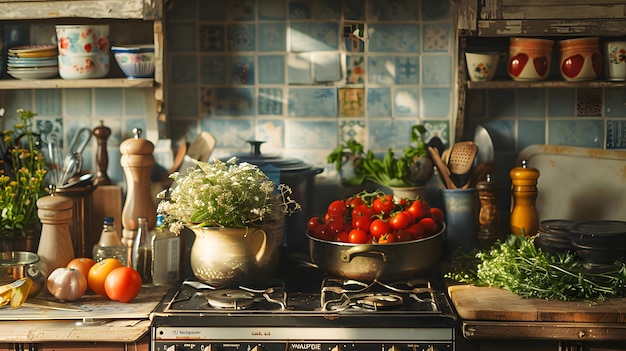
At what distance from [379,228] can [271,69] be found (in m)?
0.78

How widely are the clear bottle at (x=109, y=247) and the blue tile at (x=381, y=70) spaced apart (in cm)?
99

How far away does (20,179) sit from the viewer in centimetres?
272

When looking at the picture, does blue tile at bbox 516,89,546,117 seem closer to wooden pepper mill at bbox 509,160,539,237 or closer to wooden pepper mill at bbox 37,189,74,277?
wooden pepper mill at bbox 509,160,539,237

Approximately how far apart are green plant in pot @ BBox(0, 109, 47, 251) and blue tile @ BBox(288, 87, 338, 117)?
2.83 feet

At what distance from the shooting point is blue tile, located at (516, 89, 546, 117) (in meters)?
2.82

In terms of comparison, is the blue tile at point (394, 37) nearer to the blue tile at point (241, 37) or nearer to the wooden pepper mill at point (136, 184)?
the blue tile at point (241, 37)

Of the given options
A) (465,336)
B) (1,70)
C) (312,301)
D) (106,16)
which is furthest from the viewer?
(1,70)

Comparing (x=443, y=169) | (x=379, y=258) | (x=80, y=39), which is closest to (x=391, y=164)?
(x=443, y=169)

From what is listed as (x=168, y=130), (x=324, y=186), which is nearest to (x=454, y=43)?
(x=324, y=186)

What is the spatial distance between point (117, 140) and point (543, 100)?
1.48 metres

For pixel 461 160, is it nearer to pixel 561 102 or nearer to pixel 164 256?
pixel 561 102

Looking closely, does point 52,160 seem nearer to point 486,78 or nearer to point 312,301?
point 312,301

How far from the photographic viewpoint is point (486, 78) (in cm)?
265

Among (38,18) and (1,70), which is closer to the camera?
(38,18)
